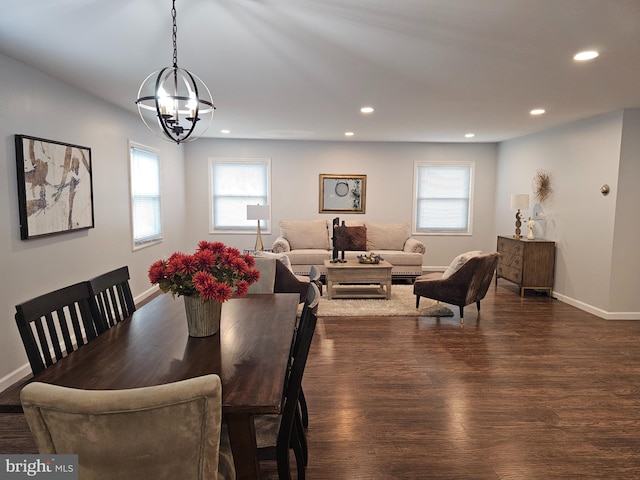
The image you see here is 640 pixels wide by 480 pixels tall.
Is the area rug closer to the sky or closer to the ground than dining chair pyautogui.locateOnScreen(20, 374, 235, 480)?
closer to the ground

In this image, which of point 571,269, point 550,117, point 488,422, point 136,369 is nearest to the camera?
point 136,369

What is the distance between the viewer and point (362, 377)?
321 cm

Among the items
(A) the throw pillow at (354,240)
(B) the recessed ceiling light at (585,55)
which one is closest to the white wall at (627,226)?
(B) the recessed ceiling light at (585,55)

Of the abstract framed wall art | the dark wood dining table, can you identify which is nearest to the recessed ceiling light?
the dark wood dining table

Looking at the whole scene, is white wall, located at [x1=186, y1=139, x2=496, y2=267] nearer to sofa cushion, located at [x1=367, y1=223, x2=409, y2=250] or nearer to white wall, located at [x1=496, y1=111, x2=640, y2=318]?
sofa cushion, located at [x1=367, y1=223, x2=409, y2=250]

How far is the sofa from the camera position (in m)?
6.48

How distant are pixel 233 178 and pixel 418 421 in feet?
19.1

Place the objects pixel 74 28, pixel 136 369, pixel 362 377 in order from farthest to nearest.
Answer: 1. pixel 362 377
2. pixel 74 28
3. pixel 136 369

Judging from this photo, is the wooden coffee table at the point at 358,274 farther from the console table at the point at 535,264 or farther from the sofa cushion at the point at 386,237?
the console table at the point at 535,264

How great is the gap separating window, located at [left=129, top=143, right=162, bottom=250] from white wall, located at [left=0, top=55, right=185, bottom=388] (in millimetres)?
158

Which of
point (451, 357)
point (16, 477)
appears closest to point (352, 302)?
point (451, 357)

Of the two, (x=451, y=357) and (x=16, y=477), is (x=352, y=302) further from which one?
(x=16, y=477)

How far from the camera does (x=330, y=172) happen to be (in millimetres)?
7484

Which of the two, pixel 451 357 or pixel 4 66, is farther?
pixel 451 357
